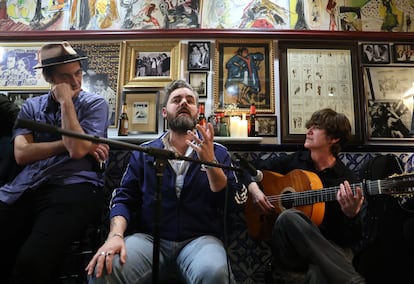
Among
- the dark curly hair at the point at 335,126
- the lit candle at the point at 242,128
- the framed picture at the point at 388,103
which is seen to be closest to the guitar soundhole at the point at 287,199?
the dark curly hair at the point at 335,126

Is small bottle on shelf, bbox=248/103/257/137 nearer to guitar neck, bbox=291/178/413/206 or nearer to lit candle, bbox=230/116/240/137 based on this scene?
lit candle, bbox=230/116/240/137

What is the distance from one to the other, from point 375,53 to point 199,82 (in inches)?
55.3

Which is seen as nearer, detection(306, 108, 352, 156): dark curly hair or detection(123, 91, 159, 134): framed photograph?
detection(306, 108, 352, 156): dark curly hair

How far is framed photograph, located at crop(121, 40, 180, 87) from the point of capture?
258 cm

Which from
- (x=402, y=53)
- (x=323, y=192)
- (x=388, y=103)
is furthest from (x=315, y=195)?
(x=402, y=53)

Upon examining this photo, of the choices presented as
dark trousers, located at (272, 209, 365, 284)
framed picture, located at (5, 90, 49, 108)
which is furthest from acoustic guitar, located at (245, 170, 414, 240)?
framed picture, located at (5, 90, 49, 108)

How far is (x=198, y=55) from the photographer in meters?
2.59

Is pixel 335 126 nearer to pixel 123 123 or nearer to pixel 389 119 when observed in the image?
pixel 389 119

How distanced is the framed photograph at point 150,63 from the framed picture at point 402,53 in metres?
1.72

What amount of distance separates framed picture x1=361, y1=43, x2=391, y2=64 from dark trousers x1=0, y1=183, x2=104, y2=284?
7.25 ft

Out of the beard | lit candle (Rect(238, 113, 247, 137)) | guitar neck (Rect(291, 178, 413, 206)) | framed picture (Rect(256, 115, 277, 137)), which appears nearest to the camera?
guitar neck (Rect(291, 178, 413, 206))

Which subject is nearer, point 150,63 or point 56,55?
point 56,55

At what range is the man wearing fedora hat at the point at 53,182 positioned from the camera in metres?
1.40

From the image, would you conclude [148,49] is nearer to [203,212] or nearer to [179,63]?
[179,63]
